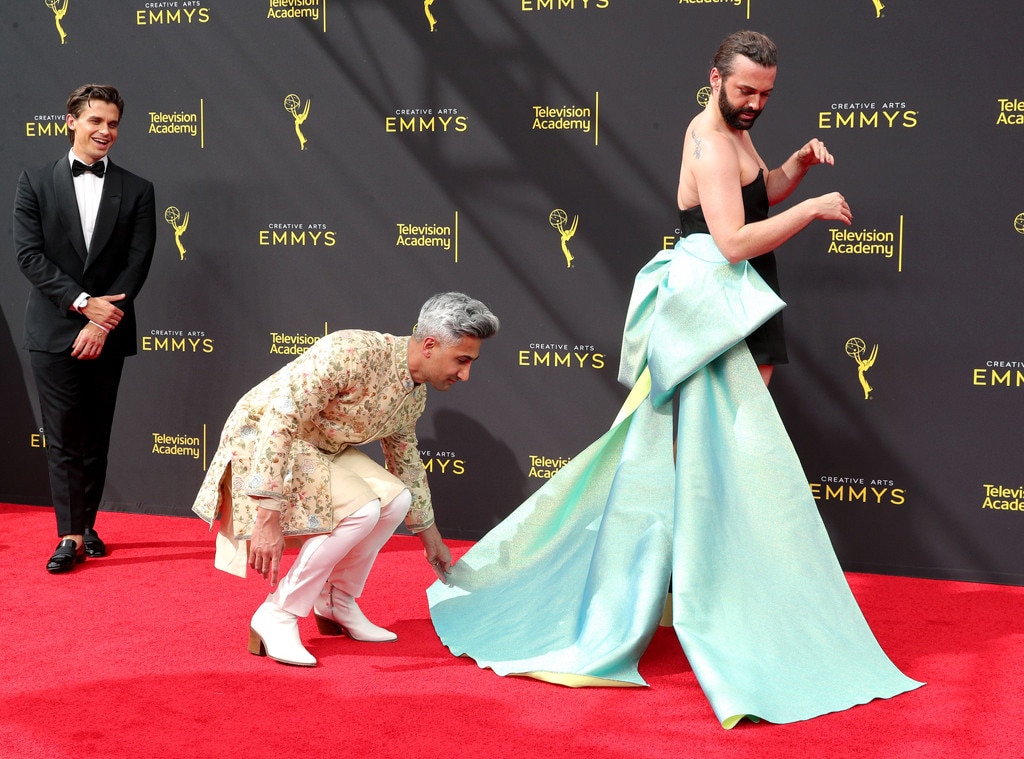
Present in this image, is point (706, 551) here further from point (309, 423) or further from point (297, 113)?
point (297, 113)

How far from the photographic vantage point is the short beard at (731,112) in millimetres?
2885

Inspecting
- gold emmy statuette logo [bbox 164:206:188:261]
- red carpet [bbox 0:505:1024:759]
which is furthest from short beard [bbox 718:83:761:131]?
gold emmy statuette logo [bbox 164:206:188:261]

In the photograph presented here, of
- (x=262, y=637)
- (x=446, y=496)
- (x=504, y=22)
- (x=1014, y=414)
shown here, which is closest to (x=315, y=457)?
(x=262, y=637)

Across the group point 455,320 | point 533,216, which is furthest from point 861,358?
point 455,320

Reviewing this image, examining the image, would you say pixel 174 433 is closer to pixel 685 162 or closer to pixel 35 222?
pixel 35 222

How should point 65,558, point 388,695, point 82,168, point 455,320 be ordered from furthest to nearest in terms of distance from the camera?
point 82,168
point 65,558
point 455,320
point 388,695

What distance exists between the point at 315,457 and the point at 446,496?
1.64 metres

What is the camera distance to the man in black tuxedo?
3953 millimetres

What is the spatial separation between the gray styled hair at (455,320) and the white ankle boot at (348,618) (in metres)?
0.82

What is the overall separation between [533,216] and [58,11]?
7.59 ft

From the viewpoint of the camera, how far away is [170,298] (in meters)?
4.76

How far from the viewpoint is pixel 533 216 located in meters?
4.29

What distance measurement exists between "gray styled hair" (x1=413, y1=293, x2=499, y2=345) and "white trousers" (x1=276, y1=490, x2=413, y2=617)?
19.0 inches

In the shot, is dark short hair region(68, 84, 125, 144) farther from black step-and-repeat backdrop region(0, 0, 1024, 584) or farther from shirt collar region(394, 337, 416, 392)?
shirt collar region(394, 337, 416, 392)
